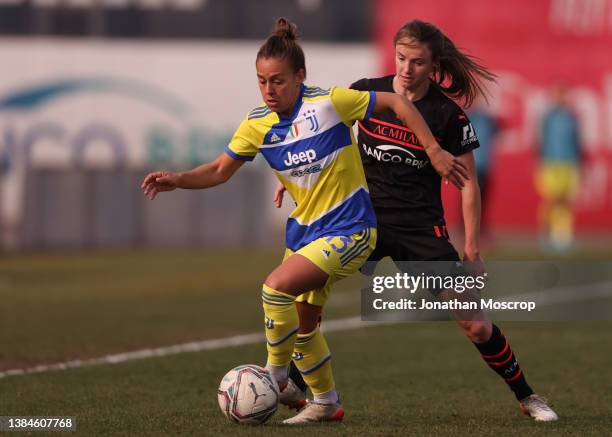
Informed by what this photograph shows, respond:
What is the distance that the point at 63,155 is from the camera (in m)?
24.7

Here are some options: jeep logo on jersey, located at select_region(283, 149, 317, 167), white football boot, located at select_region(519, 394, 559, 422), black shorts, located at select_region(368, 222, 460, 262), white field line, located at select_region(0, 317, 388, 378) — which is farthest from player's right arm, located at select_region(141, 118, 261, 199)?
white field line, located at select_region(0, 317, 388, 378)

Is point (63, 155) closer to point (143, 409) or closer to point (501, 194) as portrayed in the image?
point (501, 194)

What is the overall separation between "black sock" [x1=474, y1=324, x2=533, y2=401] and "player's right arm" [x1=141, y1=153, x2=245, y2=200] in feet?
5.36

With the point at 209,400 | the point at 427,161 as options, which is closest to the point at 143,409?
the point at 209,400

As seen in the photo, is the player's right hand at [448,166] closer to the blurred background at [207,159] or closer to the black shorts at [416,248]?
the black shorts at [416,248]

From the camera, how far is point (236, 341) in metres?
10.6

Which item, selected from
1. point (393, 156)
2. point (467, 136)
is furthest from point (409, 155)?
point (467, 136)

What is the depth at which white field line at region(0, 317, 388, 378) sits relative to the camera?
8721mm

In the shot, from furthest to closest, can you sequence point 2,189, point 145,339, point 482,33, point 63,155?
point 482,33
point 63,155
point 2,189
point 145,339

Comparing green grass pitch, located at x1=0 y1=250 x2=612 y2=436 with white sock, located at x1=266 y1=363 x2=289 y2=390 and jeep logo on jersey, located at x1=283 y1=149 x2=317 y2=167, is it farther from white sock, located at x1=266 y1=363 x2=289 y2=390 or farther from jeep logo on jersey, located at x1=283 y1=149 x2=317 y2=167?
jeep logo on jersey, located at x1=283 y1=149 x2=317 y2=167

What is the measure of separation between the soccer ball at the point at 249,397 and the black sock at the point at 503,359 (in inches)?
46.5

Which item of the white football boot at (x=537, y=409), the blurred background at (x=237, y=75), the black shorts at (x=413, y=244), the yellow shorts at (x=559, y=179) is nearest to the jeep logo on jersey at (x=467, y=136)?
the black shorts at (x=413, y=244)

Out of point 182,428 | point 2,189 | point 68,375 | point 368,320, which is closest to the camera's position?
point 182,428

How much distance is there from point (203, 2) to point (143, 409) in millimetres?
20291
